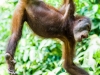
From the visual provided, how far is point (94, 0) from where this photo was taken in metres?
4.54

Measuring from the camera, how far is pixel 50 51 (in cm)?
438

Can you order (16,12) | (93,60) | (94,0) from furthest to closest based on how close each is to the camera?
(94,0) → (93,60) → (16,12)

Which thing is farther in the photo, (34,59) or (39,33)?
(34,59)

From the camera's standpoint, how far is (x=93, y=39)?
397 centimetres

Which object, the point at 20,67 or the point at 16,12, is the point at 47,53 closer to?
the point at 20,67

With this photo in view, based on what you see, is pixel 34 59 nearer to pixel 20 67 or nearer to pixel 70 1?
pixel 20 67

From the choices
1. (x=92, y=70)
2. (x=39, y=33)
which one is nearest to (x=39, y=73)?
(x=92, y=70)

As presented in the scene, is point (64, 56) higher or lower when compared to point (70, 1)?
lower

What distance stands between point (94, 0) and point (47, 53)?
0.70m

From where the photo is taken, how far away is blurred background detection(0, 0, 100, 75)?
391 cm

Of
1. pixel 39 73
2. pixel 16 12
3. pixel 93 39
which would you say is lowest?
pixel 39 73

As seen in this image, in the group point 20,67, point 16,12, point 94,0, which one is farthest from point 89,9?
point 16,12

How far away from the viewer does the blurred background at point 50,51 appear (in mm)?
3912

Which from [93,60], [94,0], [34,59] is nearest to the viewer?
[93,60]
